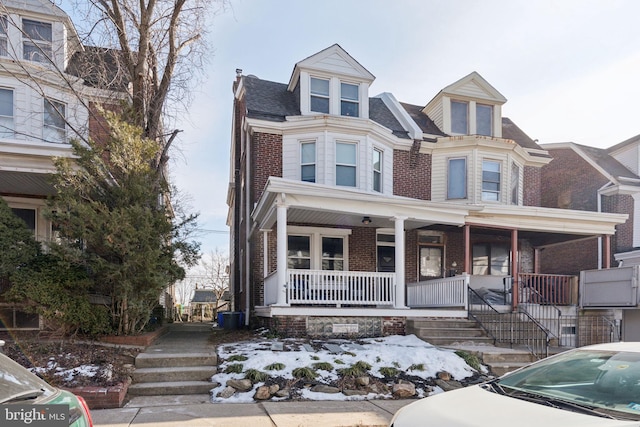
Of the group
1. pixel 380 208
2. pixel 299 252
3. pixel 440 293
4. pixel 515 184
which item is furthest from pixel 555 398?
pixel 515 184

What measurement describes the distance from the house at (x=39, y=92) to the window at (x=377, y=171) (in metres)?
7.52

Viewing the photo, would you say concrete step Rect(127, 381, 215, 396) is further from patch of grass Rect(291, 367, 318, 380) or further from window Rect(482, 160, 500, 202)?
window Rect(482, 160, 500, 202)

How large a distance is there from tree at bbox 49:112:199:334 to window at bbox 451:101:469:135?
10.8m

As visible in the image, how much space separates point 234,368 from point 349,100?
972 centimetres

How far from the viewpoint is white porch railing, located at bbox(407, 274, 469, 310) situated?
35.5ft

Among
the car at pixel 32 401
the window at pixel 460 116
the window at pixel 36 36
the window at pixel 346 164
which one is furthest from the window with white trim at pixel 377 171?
the car at pixel 32 401

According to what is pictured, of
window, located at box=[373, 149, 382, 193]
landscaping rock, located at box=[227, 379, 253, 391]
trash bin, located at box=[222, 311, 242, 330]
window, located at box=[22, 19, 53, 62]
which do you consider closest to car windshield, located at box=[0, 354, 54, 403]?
landscaping rock, located at box=[227, 379, 253, 391]

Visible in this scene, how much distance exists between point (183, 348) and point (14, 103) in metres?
9.46

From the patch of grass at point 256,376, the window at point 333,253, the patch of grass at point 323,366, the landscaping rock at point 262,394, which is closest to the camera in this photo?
the landscaping rock at point 262,394

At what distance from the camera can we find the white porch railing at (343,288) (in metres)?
10.3

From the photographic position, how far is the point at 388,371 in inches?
278

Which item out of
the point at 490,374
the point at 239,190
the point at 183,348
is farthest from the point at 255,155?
the point at 490,374

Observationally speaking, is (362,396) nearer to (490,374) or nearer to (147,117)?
(490,374)

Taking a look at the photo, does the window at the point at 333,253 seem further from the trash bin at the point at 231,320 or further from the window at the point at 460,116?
the window at the point at 460,116
